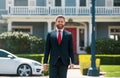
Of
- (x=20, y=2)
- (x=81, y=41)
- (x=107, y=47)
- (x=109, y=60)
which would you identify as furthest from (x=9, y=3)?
(x=109, y=60)

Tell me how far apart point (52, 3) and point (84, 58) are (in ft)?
50.0

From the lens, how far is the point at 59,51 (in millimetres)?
9438

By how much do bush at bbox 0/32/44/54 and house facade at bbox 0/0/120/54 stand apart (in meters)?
1.62

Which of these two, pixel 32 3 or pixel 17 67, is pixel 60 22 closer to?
pixel 17 67

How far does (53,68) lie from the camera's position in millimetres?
9414

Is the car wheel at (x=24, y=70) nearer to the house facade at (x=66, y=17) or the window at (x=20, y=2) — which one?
the house facade at (x=66, y=17)

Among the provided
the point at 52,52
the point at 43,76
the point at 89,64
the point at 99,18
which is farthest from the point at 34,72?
the point at 99,18

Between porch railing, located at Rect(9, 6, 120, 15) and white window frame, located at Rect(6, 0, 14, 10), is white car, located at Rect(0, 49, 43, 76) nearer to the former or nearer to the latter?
porch railing, located at Rect(9, 6, 120, 15)

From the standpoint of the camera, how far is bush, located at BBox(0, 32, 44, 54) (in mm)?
34281

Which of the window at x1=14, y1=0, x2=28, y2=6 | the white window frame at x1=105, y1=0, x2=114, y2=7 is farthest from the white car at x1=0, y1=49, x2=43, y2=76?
the white window frame at x1=105, y1=0, x2=114, y2=7

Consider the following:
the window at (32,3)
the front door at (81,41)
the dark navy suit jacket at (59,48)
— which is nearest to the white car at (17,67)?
the dark navy suit jacket at (59,48)

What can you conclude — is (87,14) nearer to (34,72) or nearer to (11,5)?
(11,5)

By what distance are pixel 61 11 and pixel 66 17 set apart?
72 cm

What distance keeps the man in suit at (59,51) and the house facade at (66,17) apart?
26205mm
